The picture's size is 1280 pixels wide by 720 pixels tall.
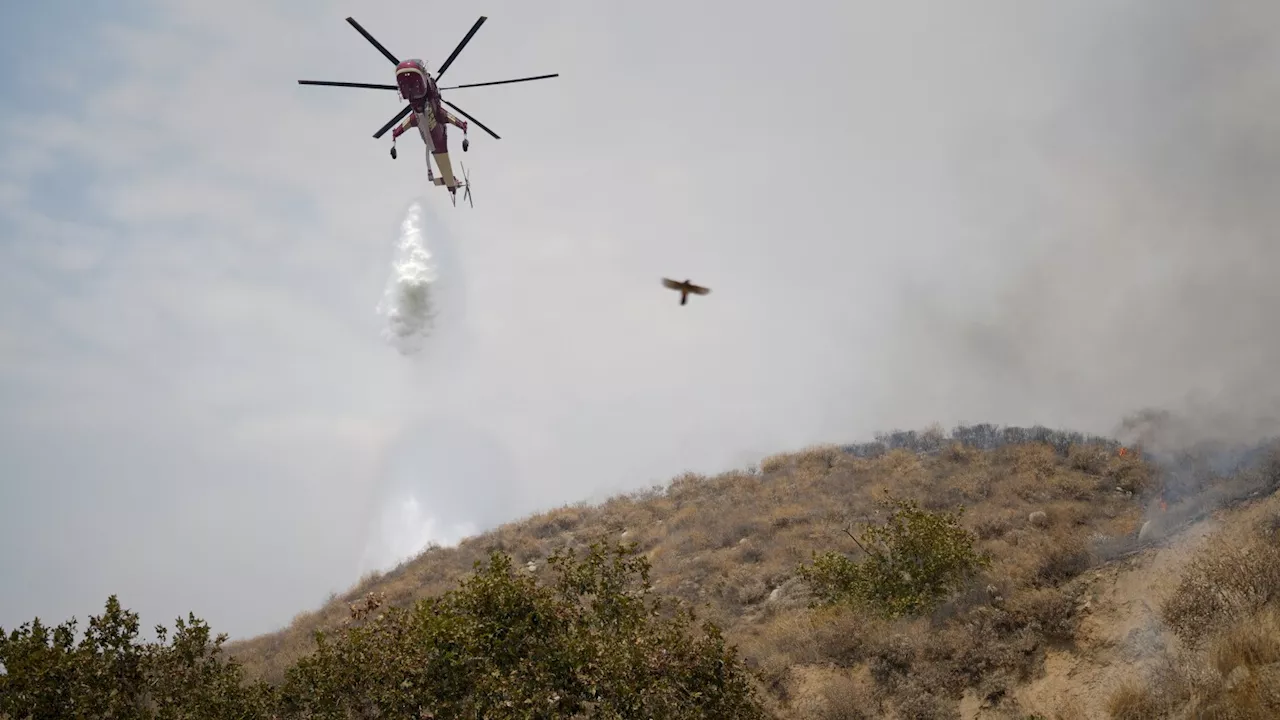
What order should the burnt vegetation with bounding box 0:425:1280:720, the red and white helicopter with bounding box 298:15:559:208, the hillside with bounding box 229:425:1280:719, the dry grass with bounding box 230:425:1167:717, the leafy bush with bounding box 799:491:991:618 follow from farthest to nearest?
the red and white helicopter with bounding box 298:15:559:208 < the leafy bush with bounding box 799:491:991:618 < the dry grass with bounding box 230:425:1167:717 < the hillside with bounding box 229:425:1280:719 < the burnt vegetation with bounding box 0:425:1280:720

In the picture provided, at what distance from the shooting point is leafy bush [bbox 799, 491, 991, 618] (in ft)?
78.4

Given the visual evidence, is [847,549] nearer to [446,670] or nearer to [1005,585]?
[1005,585]

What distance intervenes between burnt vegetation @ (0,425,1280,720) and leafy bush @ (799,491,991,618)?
7 cm

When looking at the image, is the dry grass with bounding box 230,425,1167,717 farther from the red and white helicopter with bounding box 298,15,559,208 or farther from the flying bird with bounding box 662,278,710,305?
the red and white helicopter with bounding box 298,15,559,208

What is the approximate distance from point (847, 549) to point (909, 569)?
26.4 feet

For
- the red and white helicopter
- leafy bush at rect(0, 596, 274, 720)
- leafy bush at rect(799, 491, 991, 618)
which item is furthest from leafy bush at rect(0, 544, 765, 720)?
the red and white helicopter

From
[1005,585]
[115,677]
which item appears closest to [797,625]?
[1005,585]

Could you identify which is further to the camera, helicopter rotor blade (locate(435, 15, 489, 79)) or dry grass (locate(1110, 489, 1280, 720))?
helicopter rotor blade (locate(435, 15, 489, 79))

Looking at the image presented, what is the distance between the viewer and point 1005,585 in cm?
2277

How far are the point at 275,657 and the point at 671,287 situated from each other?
2948 cm

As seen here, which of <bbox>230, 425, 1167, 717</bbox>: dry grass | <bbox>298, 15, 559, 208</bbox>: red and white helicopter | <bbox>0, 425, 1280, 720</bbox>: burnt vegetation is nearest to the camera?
<bbox>0, 425, 1280, 720</bbox>: burnt vegetation

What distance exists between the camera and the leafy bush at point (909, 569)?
23891 mm

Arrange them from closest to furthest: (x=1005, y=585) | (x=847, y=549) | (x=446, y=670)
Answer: (x=446, y=670)
(x=1005, y=585)
(x=847, y=549)

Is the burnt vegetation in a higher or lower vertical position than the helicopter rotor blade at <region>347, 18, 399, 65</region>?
lower
